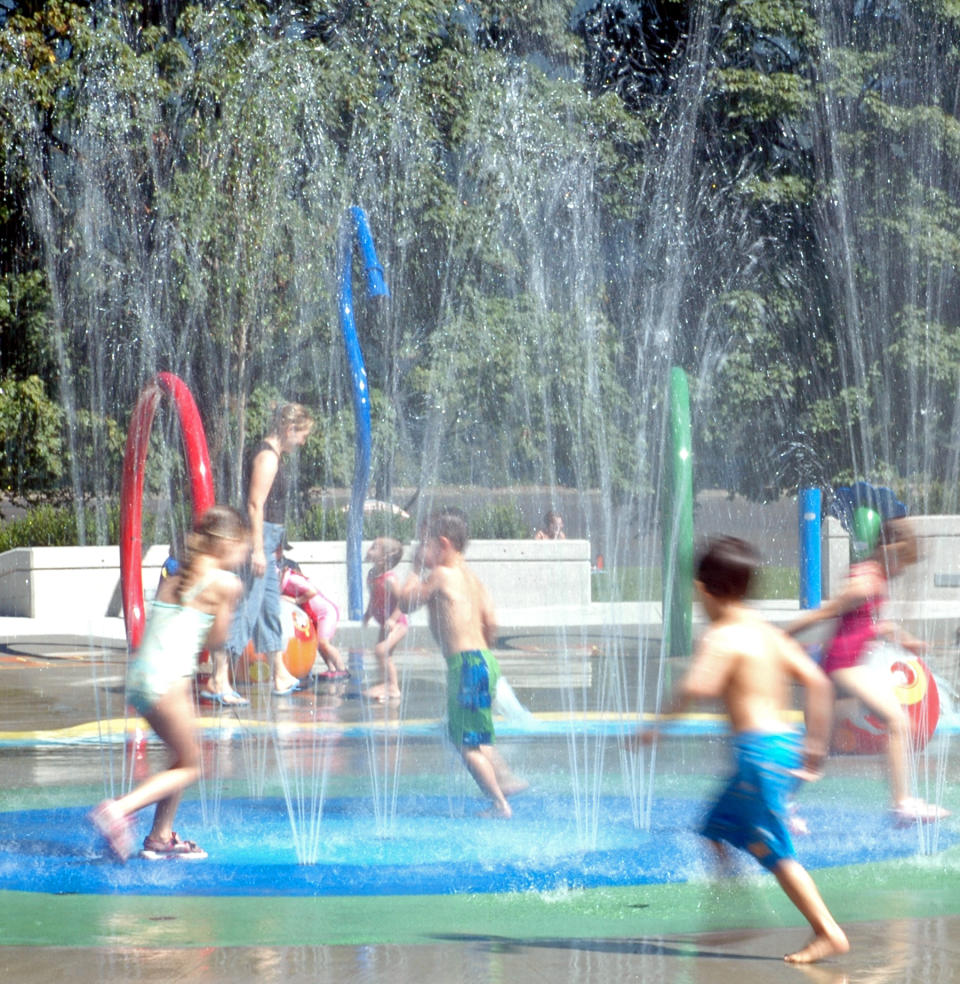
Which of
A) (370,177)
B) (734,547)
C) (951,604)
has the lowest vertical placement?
(951,604)

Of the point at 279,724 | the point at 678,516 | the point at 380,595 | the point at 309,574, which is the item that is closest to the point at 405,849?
the point at 279,724

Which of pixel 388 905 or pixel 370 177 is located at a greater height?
pixel 370 177

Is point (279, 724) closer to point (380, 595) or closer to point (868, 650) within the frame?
point (380, 595)

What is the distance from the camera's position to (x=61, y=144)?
769 inches

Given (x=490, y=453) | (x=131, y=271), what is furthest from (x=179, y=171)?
(x=490, y=453)

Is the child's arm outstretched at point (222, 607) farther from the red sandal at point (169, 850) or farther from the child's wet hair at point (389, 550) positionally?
the child's wet hair at point (389, 550)

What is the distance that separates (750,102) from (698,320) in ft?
11.1

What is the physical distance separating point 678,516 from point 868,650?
5.42 meters

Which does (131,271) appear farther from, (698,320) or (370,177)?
(698,320)

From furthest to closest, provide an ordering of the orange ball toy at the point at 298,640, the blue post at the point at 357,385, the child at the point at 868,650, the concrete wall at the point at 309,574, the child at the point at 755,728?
1. the concrete wall at the point at 309,574
2. the blue post at the point at 357,385
3. the orange ball toy at the point at 298,640
4. the child at the point at 868,650
5. the child at the point at 755,728

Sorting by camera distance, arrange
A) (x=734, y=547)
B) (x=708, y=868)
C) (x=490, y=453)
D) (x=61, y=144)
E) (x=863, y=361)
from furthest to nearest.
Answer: (x=490, y=453), (x=863, y=361), (x=61, y=144), (x=708, y=868), (x=734, y=547)

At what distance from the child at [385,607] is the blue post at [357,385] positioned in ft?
10.6

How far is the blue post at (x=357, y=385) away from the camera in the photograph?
1411 cm

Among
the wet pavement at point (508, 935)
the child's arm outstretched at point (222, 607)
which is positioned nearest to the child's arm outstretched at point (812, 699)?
the wet pavement at point (508, 935)
